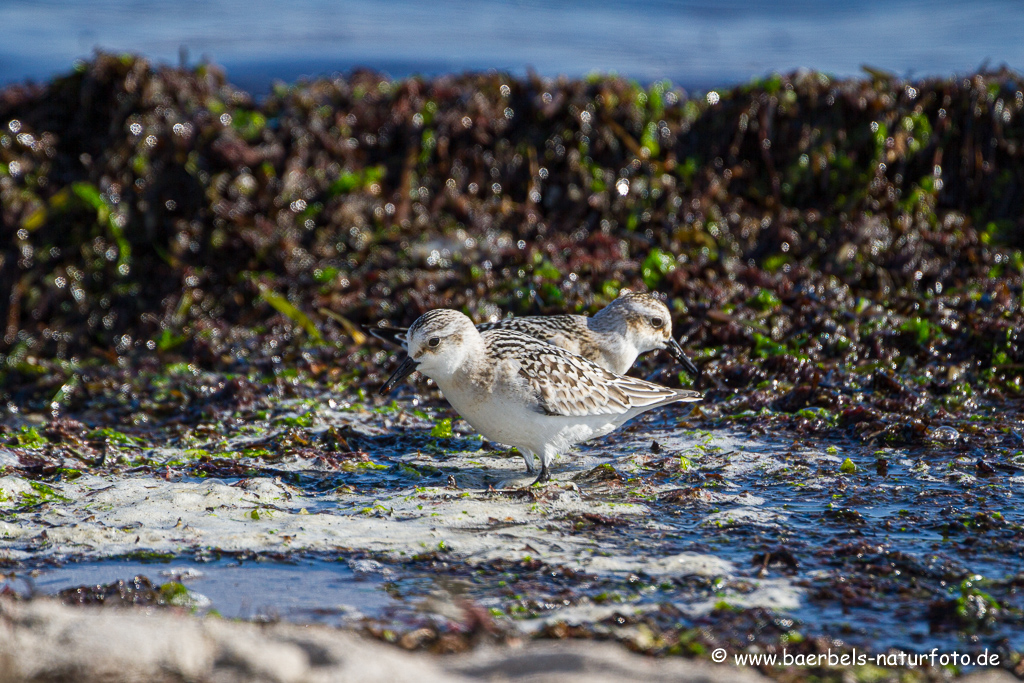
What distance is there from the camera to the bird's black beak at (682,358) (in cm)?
585

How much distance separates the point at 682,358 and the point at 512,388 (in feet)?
5.31

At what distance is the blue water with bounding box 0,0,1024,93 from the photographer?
46.1 feet

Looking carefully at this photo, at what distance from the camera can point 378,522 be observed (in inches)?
160

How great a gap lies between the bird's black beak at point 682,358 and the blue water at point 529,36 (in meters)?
8.47

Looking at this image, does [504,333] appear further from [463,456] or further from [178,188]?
[178,188]

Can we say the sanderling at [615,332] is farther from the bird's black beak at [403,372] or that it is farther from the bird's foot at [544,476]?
the bird's foot at [544,476]

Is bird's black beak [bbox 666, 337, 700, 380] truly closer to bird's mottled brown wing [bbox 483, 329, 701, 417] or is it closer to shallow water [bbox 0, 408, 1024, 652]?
bird's mottled brown wing [bbox 483, 329, 701, 417]

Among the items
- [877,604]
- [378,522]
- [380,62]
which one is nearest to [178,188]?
[378,522]

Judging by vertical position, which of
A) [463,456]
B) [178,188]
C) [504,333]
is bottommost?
[463,456]

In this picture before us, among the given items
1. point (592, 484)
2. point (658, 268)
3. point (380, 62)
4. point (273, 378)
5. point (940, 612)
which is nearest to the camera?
point (940, 612)

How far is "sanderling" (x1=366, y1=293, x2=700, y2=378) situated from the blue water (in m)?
8.48

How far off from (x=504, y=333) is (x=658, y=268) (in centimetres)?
215

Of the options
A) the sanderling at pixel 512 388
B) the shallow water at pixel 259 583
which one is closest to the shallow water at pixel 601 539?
the shallow water at pixel 259 583

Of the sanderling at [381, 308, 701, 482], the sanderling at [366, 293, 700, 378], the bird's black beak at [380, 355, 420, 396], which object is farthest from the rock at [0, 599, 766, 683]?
the sanderling at [366, 293, 700, 378]
